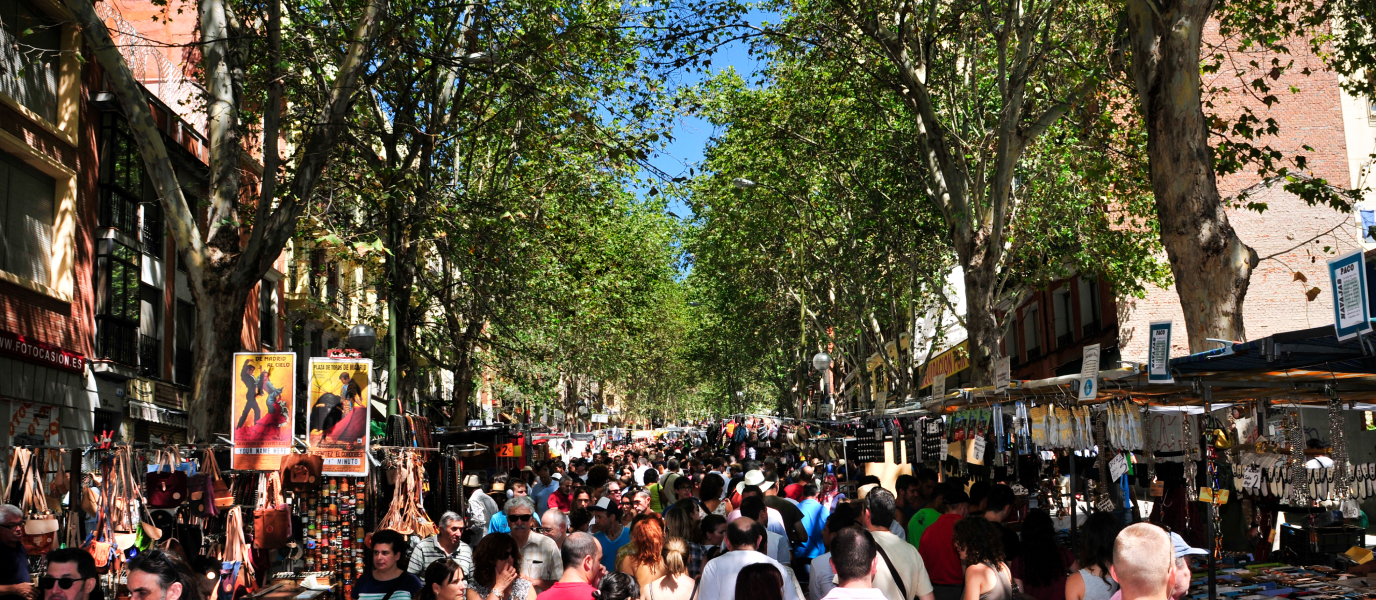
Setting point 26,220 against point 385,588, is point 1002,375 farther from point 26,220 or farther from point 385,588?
point 26,220

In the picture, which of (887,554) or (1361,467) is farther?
(1361,467)

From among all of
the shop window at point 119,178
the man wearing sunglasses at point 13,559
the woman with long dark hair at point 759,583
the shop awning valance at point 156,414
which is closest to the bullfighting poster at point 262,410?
the man wearing sunglasses at point 13,559

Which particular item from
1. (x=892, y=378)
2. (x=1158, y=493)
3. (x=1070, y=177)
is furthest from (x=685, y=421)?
(x=1158, y=493)

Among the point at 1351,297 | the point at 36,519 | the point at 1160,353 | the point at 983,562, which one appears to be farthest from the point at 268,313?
the point at 1351,297

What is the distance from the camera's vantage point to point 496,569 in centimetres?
709

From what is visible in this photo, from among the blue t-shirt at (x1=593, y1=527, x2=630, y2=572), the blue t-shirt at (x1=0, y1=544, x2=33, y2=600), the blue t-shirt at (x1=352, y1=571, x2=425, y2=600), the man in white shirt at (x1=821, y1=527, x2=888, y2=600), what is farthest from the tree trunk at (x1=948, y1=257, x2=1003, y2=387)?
the blue t-shirt at (x1=0, y1=544, x2=33, y2=600)

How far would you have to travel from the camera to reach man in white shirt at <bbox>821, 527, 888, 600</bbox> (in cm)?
529

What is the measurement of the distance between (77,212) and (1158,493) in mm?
16848

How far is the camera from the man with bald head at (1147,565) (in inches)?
161

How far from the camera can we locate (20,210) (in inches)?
691

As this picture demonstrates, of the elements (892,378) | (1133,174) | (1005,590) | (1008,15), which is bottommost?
(1005,590)

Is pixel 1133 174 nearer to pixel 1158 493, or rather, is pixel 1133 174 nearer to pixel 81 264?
pixel 1158 493

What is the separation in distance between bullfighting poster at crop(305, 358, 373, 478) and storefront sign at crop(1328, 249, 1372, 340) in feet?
24.1

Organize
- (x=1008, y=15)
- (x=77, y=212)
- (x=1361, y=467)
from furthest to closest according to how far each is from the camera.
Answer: (x=77, y=212), (x=1008, y=15), (x=1361, y=467)
